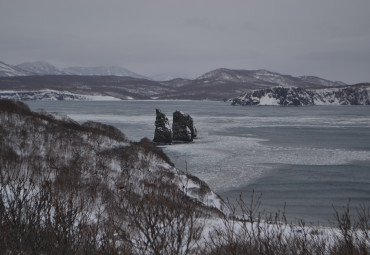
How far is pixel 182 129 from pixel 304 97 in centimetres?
13940

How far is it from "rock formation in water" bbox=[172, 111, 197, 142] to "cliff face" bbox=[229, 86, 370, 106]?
417 ft

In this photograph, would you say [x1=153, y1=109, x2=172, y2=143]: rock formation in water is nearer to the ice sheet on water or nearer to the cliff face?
the ice sheet on water

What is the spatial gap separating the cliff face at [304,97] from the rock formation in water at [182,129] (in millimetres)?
127044

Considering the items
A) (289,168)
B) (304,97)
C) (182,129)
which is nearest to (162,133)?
(182,129)

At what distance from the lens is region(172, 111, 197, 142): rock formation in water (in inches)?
1519

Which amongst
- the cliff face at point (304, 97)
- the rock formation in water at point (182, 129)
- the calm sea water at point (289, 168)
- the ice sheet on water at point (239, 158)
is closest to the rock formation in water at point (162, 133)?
the rock formation in water at point (182, 129)

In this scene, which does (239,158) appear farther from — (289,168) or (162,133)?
(162,133)

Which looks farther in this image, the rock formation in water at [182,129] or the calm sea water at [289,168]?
the rock formation in water at [182,129]

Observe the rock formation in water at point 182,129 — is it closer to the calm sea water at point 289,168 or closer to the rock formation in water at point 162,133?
the calm sea water at point 289,168

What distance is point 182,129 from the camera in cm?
3903

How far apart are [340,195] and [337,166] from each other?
7136mm

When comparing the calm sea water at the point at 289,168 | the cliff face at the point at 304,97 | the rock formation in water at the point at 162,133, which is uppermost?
the cliff face at the point at 304,97

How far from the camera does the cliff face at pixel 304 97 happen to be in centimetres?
16212

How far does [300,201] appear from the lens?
17.5 meters
